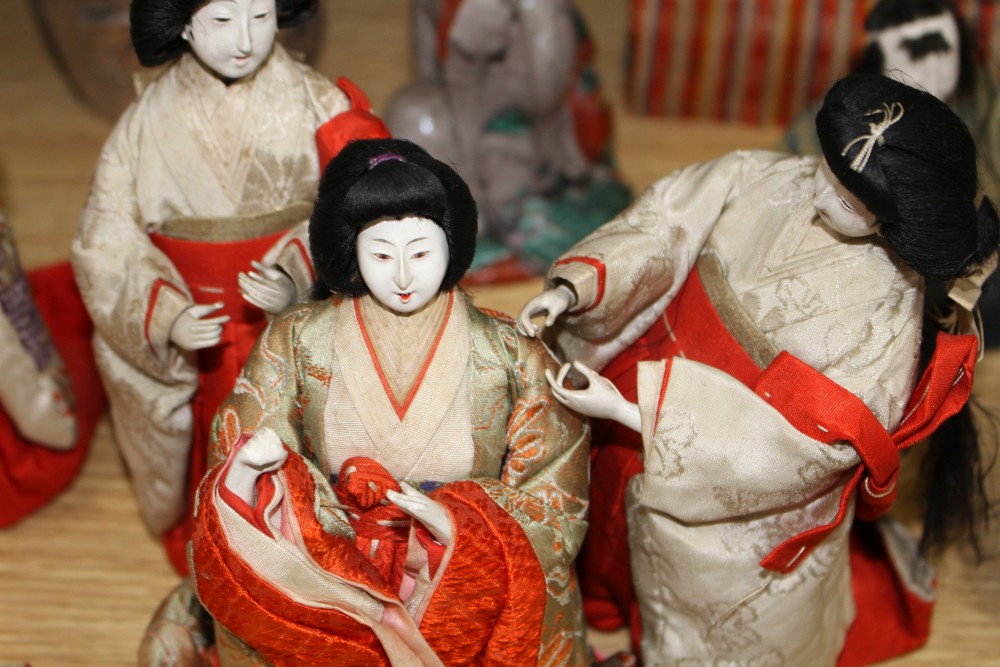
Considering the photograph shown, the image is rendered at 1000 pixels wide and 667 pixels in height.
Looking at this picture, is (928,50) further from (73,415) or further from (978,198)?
(73,415)

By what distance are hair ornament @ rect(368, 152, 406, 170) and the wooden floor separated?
0.59 meters

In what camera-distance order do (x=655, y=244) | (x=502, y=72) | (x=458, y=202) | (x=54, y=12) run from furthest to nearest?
(x=54, y=12) → (x=502, y=72) → (x=655, y=244) → (x=458, y=202)

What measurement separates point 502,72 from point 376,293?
5.44 ft

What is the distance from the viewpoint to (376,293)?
6.28 feet

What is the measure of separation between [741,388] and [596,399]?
0.23m

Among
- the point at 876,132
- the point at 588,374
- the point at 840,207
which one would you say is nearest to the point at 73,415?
the point at 588,374

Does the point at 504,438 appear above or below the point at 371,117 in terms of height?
below

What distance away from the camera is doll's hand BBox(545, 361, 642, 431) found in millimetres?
2002

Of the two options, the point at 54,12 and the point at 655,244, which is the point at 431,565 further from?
the point at 54,12

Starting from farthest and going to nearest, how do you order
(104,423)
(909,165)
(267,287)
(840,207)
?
(104,423)
(267,287)
(840,207)
(909,165)

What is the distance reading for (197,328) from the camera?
7.12ft

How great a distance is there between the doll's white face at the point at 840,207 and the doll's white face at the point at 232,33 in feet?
3.15

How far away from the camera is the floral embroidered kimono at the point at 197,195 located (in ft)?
7.28

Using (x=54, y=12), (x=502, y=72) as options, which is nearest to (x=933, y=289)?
(x=502, y=72)
